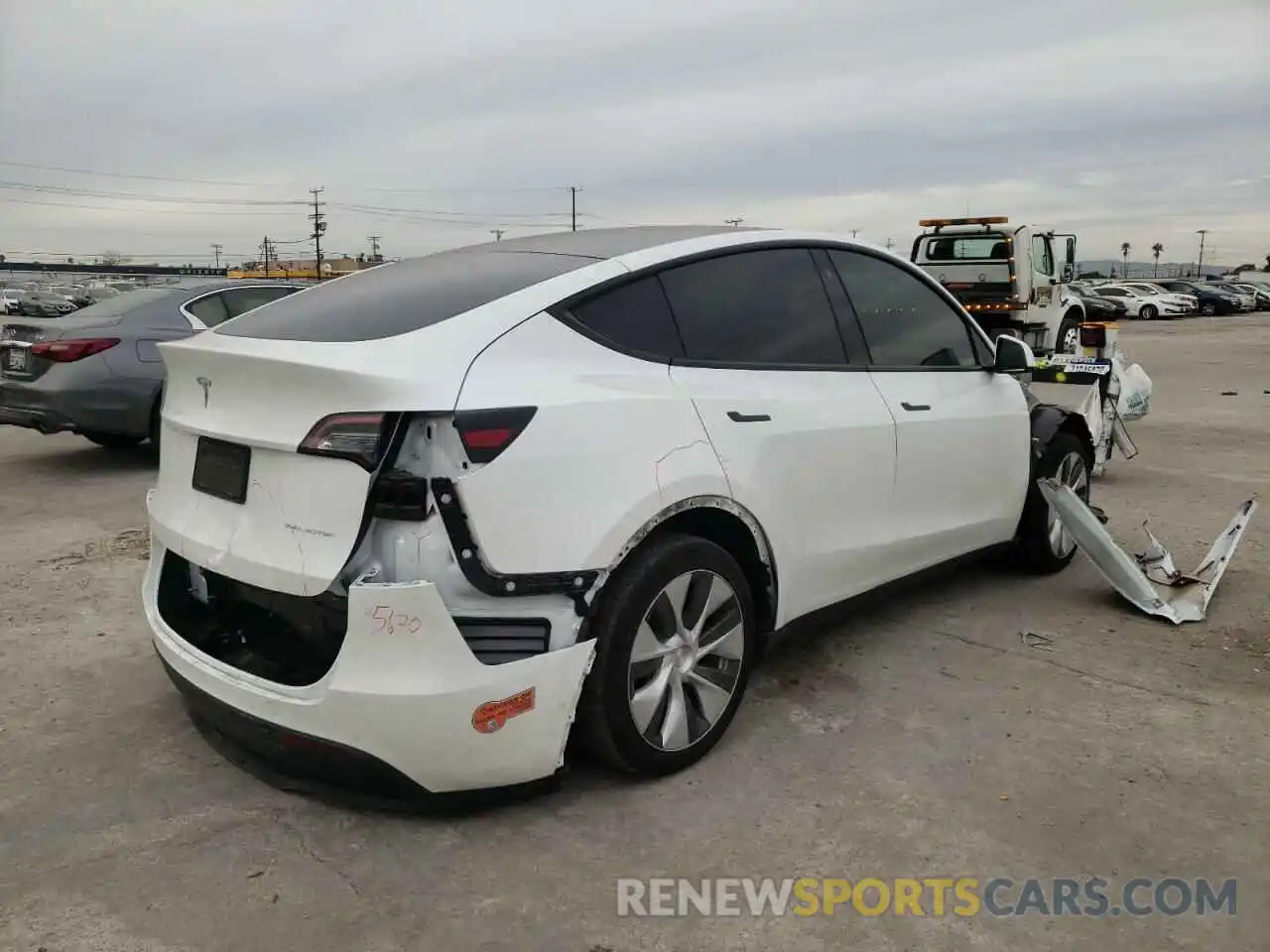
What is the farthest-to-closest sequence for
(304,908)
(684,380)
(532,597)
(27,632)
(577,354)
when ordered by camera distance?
(27,632), (684,380), (577,354), (532,597), (304,908)

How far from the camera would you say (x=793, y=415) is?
3.28m

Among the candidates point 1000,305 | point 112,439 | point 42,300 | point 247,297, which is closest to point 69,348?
point 112,439

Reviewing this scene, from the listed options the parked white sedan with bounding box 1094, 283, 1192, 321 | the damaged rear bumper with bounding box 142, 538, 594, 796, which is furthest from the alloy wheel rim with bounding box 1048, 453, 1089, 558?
the parked white sedan with bounding box 1094, 283, 1192, 321

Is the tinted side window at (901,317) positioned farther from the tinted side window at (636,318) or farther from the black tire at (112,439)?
the black tire at (112,439)

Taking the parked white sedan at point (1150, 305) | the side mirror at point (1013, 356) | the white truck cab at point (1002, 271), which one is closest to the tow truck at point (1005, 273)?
the white truck cab at point (1002, 271)

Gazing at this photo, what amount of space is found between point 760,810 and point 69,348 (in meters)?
6.77

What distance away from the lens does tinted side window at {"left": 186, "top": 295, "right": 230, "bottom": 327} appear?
8117mm

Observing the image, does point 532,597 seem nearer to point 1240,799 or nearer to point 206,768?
point 206,768

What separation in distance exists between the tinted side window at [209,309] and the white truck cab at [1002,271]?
1173cm

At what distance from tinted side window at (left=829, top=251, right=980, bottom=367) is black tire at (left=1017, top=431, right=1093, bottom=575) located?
2.71 ft

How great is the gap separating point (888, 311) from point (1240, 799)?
2.07 metres

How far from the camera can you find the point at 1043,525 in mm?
4852

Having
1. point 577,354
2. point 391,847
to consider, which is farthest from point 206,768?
point 577,354

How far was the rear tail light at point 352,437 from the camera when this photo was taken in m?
2.41
